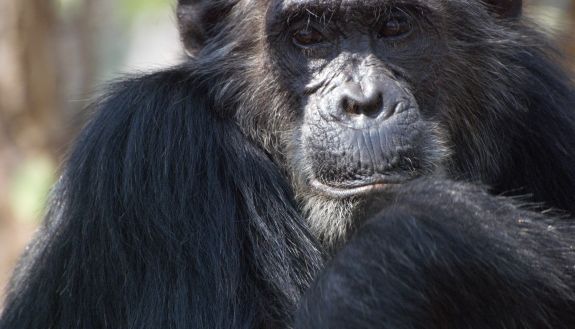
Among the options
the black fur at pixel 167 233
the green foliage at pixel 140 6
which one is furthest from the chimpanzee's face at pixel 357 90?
the green foliage at pixel 140 6

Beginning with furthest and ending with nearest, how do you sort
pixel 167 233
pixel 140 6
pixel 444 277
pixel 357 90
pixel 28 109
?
pixel 140 6 → pixel 28 109 → pixel 357 90 → pixel 167 233 → pixel 444 277

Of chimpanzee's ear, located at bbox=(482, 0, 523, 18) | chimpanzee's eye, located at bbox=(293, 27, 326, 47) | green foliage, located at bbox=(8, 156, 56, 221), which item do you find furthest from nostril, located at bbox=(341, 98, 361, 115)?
green foliage, located at bbox=(8, 156, 56, 221)

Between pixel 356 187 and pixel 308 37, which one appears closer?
pixel 356 187

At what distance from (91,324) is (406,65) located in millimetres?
2099

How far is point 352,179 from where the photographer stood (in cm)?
481

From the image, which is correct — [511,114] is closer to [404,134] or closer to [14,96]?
[404,134]

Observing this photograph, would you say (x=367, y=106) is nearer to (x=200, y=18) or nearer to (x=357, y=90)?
(x=357, y=90)

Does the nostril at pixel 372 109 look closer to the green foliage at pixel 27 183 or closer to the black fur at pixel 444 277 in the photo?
the black fur at pixel 444 277

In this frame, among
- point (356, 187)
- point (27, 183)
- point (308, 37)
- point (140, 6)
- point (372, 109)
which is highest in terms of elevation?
point (308, 37)

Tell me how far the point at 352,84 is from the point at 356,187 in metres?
0.54

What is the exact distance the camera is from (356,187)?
4793 mm

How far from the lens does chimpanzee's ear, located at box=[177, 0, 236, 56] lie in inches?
226

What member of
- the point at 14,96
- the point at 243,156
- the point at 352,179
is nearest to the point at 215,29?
the point at 243,156

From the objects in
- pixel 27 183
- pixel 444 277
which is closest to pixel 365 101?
pixel 444 277
